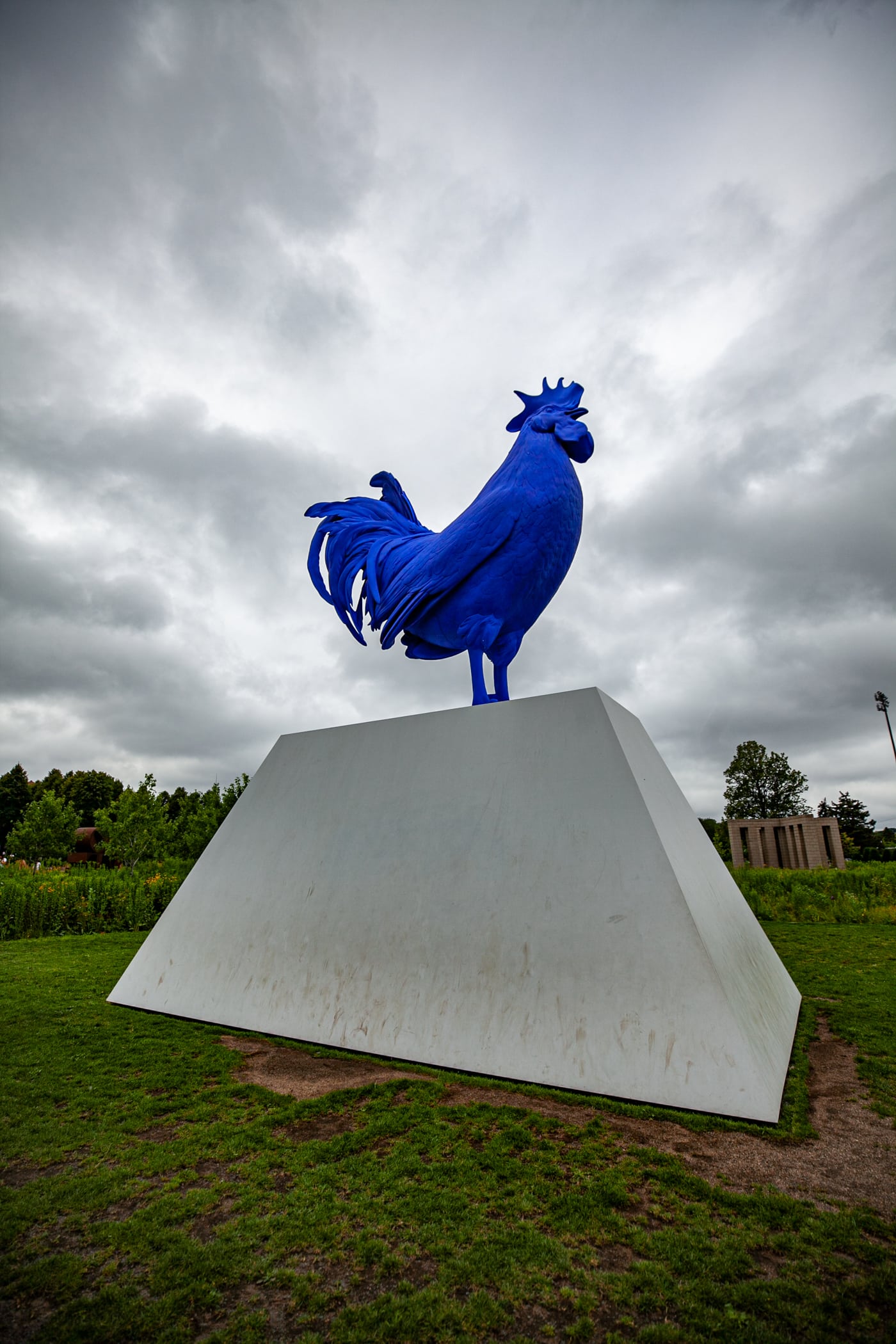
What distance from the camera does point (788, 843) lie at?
80.2 feet

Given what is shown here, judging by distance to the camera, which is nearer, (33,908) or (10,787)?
(33,908)

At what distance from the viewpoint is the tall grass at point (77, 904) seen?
12.2m

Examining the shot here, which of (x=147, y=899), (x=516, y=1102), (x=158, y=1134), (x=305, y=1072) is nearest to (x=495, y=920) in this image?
(x=516, y=1102)

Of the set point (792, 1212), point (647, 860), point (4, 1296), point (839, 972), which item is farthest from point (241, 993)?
point (839, 972)

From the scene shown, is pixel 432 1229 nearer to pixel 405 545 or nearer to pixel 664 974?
pixel 664 974

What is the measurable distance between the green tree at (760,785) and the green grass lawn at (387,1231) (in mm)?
42249

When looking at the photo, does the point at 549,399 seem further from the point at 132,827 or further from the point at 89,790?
the point at 89,790

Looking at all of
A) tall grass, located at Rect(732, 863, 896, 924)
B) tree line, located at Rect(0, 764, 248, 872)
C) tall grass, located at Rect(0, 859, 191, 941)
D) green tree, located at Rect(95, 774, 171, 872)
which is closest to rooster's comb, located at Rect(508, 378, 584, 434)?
tall grass, located at Rect(732, 863, 896, 924)

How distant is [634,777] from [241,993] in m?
3.98

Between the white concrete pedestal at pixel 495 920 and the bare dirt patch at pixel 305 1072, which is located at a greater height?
the white concrete pedestal at pixel 495 920

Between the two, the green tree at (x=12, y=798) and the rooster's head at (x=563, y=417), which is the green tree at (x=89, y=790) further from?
the rooster's head at (x=563, y=417)

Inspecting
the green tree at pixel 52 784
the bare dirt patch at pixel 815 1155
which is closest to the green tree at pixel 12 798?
the green tree at pixel 52 784

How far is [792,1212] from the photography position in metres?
2.58

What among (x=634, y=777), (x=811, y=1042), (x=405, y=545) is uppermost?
(x=405, y=545)
